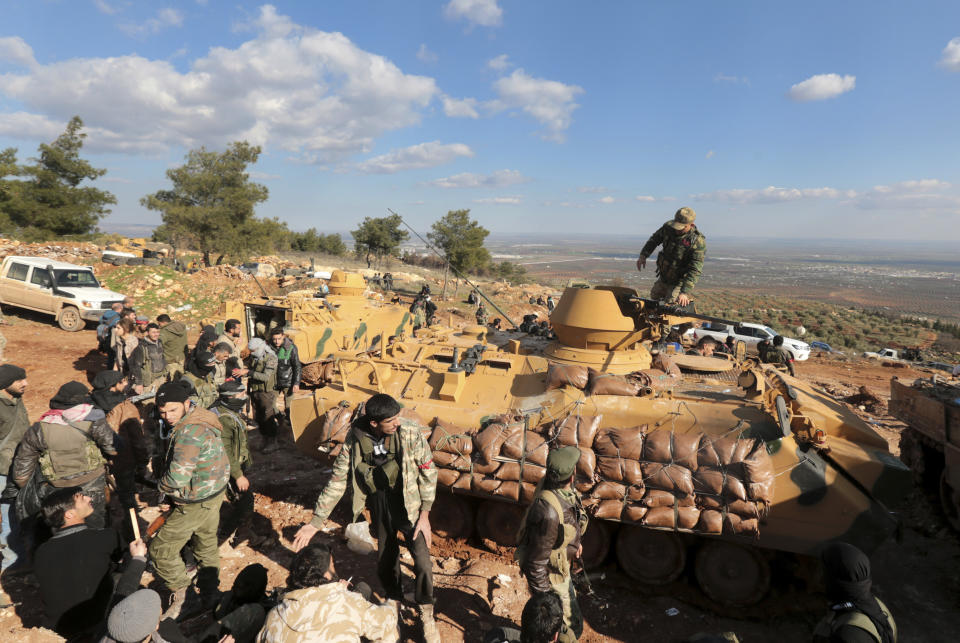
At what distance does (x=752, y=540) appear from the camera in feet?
15.7

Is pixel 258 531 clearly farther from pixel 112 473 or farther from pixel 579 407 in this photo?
pixel 579 407

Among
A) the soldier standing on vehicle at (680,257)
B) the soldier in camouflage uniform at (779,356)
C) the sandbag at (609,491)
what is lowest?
the sandbag at (609,491)

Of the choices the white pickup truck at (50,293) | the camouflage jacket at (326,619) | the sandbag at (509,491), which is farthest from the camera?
the white pickup truck at (50,293)

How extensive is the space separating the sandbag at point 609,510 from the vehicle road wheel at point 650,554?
572mm

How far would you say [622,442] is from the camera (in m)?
5.20

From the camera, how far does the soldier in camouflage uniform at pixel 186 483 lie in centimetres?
394

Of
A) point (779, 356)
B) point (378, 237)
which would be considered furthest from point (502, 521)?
point (378, 237)

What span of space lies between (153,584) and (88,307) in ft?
44.4

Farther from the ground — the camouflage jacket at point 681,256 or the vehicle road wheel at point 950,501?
the camouflage jacket at point 681,256

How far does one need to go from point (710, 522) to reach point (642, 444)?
0.94m

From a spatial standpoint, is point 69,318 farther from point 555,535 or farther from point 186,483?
point 555,535

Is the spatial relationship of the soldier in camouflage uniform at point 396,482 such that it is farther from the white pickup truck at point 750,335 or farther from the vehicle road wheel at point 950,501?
the white pickup truck at point 750,335

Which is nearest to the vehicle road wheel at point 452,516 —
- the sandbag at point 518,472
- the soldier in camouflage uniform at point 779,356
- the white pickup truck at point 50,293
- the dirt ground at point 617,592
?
the dirt ground at point 617,592

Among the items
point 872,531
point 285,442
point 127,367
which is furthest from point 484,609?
point 127,367
